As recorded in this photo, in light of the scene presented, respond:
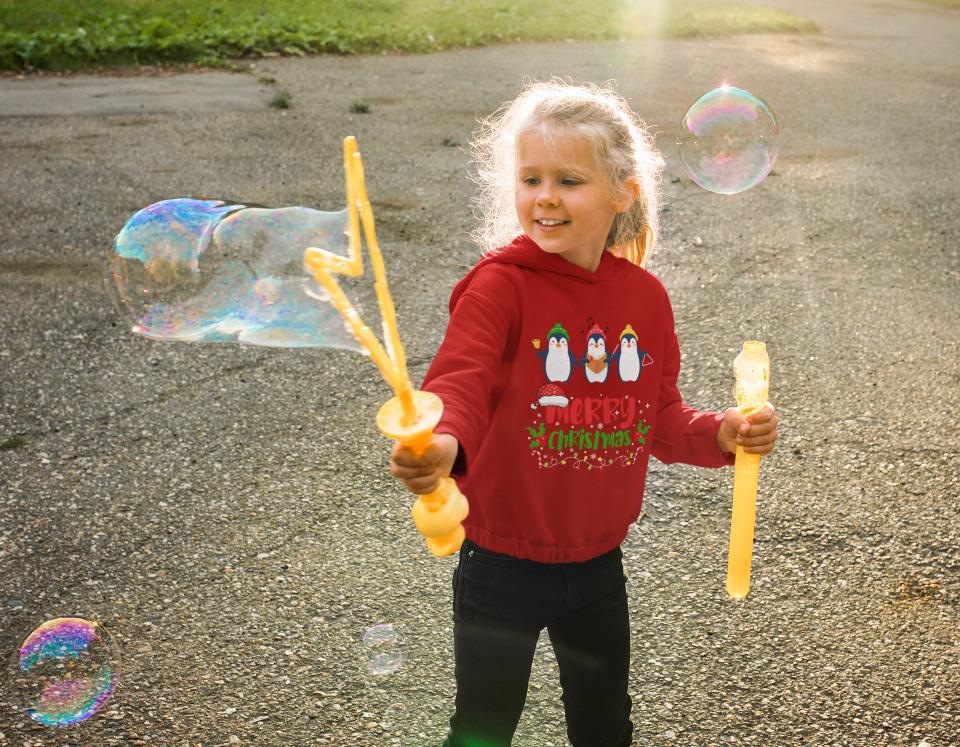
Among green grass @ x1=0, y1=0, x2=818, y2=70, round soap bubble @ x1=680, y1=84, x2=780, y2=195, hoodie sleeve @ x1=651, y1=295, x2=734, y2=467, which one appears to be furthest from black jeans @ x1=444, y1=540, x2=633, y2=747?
green grass @ x1=0, y1=0, x2=818, y2=70

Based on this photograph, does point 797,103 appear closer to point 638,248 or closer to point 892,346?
point 892,346

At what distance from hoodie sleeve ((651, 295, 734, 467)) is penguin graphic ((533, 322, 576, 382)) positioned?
24cm

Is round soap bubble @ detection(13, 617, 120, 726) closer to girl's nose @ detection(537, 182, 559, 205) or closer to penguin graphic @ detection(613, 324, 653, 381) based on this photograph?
penguin graphic @ detection(613, 324, 653, 381)

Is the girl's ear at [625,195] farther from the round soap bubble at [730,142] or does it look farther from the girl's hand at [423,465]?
the round soap bubble at [730,142]

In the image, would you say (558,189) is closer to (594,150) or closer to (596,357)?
(594,150)

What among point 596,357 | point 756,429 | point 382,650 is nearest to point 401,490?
point 382,650

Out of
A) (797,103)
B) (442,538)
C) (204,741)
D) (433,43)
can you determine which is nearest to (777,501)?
(204,741)

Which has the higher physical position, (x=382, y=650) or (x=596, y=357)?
(x=596, y=357)

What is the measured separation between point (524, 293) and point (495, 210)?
36 cm

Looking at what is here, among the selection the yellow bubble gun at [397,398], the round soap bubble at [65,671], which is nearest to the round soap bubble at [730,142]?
the yellow bubble gun at [397,398]

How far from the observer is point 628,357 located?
1.79m

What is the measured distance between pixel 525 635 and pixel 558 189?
0.77 meters

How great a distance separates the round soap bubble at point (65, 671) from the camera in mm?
2330

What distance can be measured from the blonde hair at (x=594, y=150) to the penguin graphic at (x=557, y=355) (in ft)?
0.90
